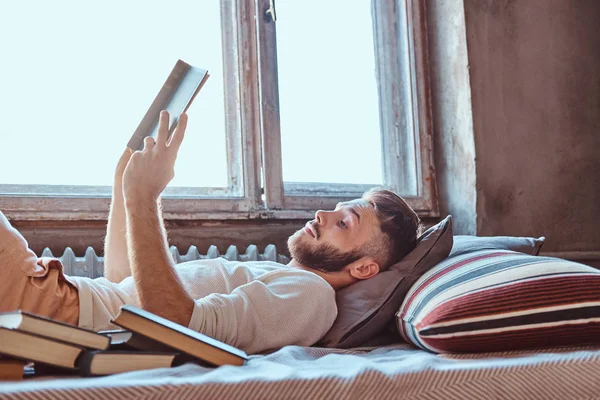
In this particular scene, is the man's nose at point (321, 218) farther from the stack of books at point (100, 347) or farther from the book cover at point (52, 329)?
the book cover at point (52, 329)

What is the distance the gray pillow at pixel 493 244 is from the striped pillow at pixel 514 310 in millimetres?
328

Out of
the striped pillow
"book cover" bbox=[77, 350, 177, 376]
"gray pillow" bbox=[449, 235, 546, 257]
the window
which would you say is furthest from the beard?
"book cover" bbox=[77, 350, 177, 376]

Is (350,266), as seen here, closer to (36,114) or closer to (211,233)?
(211,233)

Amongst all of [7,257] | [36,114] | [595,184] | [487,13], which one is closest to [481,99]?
[487,13]

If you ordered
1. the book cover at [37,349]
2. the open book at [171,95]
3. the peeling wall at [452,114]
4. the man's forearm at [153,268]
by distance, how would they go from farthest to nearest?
the peeling wall at [452,114] < the open book at [171,95] < the man's forearm at [153,268] < the book cover at [37,349]

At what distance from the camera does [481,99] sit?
260 centimetres

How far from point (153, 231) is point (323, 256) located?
53 cm

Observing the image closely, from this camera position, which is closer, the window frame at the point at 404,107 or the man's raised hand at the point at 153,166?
the man's raised hand at the point at 153,166

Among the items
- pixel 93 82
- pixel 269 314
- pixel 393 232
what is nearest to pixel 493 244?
pixel 393 232

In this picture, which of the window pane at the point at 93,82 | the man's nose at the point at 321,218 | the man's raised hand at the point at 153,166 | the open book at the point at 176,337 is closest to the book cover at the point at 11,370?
the open book at the point at 176,337

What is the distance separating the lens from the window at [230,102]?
2.22 m

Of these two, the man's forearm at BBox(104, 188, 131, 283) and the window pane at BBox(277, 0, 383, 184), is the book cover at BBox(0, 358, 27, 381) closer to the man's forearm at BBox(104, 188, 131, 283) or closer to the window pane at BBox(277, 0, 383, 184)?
the man's forearm at BBox(104, 188, 131, 283)

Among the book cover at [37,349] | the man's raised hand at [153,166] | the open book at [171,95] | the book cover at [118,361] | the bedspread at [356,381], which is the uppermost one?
the open book at [171,95]

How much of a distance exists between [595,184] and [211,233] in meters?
1.59
